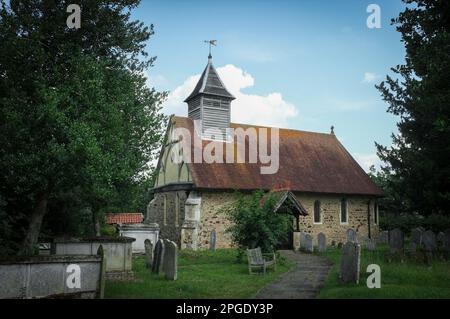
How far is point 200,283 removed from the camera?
1201 centimetres

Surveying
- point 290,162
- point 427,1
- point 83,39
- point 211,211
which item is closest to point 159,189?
point 211,211

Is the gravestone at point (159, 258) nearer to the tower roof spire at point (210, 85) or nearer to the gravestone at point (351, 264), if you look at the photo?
the gravestone at point (351, 264)

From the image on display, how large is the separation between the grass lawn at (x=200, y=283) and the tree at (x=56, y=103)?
10.6 ft

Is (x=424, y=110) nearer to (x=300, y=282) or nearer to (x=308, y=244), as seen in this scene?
(x=308, y=244)

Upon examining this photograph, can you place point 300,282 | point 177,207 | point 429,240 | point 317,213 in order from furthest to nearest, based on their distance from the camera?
point 317,213 → point 177,207 → point 429,240 → point 300,282

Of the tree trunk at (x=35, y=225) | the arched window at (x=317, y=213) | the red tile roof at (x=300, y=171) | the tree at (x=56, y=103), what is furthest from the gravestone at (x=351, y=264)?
the arched window at (x=317, y=213)

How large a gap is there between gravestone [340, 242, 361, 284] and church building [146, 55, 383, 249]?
12112 millimetres

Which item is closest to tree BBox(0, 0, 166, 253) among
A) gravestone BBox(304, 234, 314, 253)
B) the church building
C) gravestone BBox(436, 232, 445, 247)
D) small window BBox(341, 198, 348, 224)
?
the church building

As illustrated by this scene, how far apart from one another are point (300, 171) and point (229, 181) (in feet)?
18.9

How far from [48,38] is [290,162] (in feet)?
62.9

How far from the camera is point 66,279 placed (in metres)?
8.91

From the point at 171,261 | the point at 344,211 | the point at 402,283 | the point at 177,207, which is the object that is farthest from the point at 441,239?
the point at 177,207

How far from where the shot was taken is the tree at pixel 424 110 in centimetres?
1507

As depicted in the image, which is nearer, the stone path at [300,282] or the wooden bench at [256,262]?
the stone path at [300,282]
